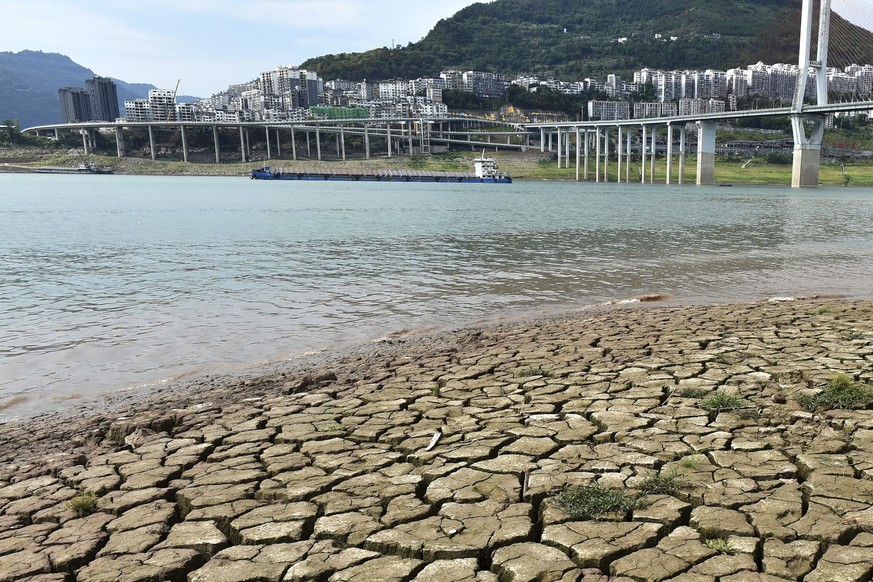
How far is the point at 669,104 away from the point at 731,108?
1851cm

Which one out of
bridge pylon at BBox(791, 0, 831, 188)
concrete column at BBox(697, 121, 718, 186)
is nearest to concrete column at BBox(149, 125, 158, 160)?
concrete column at BBox(697, 121, 718, 186)

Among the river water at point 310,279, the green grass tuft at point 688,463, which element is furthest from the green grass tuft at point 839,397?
the river water at point 310,279

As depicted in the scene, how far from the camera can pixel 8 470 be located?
534cm

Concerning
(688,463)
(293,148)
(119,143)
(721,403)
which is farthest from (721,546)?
(119,143)

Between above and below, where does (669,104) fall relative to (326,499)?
above

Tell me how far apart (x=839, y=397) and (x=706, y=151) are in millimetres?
113223

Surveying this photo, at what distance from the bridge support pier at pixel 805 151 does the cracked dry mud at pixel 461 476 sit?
3870 inches

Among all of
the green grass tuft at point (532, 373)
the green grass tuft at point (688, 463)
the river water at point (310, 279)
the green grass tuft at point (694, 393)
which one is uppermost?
the green grass tuft at point (688, 463)

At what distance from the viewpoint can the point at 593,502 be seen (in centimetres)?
405

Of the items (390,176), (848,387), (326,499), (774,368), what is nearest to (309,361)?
(326,499)

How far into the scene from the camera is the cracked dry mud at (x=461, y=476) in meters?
3.54

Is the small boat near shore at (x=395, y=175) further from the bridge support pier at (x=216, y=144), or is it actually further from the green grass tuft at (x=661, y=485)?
the green grass tuft at (x=661, y=485)

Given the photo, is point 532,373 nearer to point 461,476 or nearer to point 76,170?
point 461,476

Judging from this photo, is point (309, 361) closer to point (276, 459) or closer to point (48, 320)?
point (276, 459)
